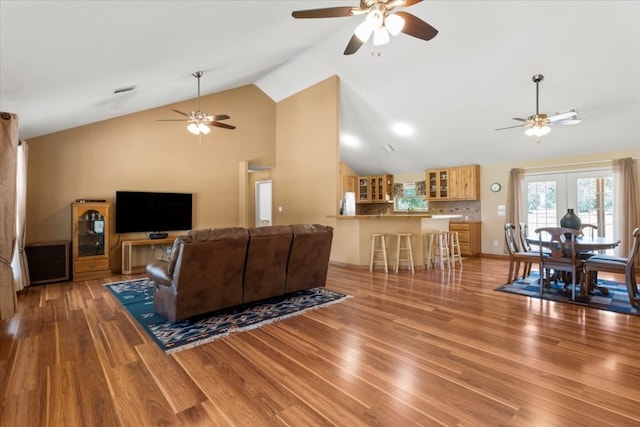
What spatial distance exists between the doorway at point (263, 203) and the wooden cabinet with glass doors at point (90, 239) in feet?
13.0

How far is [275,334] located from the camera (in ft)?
9.13

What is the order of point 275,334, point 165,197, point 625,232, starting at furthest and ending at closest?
point 165,197
point 625,232
point 275,334

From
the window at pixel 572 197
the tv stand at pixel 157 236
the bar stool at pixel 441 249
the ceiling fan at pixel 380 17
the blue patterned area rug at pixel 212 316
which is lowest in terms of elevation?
the blue patterned area rug at pixel 212 316

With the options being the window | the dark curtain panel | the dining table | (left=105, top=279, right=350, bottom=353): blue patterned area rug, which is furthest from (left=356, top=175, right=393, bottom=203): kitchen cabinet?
the dark curtain panel

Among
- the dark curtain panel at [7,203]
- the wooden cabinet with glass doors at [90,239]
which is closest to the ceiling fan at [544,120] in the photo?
the dark curtain panel at [7,203]

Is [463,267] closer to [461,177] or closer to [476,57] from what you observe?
[461,177]

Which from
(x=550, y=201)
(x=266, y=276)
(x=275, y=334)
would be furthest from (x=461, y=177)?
(x=275, y=334)

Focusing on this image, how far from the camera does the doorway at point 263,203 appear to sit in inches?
337

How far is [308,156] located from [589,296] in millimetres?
5426

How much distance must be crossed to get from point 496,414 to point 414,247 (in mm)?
4299

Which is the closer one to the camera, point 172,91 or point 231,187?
point 172,91

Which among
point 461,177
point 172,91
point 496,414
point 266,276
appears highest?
point 172,91

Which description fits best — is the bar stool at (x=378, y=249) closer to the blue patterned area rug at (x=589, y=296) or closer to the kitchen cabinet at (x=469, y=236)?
the blue patterned area rug at (x=589, y=296)

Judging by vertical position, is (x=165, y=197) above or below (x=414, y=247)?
above
